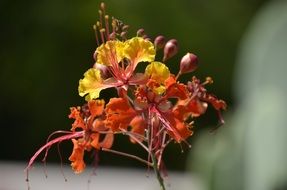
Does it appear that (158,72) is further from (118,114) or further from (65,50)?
(65,50)

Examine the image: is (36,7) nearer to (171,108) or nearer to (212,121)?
(212,121)

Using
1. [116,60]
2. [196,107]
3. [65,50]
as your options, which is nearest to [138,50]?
[116,60]

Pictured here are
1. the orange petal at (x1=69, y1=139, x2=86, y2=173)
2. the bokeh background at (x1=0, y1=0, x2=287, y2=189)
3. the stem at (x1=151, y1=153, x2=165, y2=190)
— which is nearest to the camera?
the stem at (x1=151, y1=153, x2=165, y2=190)

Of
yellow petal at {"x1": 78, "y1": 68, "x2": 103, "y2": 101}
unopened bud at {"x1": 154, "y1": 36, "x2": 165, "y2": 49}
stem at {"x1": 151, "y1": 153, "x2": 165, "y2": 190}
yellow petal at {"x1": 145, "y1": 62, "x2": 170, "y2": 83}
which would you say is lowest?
stem at {"x1": 151, "y1": 153, "x2": 165, "y2": 190}

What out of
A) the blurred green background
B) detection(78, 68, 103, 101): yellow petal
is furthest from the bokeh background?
detection(78, 68, 103, 101): yellow petal

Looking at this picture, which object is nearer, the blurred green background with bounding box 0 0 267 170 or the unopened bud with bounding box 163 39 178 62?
the unopened bud with bounding box 163 39 178 62

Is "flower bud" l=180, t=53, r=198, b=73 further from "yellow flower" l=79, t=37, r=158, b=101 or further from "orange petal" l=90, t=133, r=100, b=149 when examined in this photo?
"orange petal" l=90, t=133, r=100, b=149
